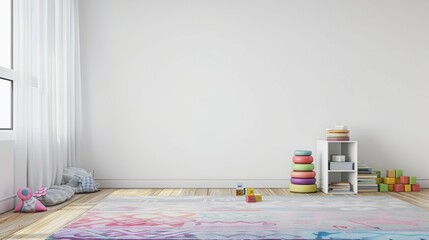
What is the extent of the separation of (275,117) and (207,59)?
1.06 meters

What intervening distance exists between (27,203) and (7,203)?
192 millimetres

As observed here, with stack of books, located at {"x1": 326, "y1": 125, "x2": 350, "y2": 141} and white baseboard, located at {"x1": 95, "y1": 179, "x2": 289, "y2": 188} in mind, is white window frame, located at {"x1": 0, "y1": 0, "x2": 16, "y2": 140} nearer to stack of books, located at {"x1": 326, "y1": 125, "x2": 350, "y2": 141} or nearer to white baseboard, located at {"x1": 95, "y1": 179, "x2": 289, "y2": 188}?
white baseboard, located at {"x1": 95, "y1": 179, "x2": 289, "y2": 188}

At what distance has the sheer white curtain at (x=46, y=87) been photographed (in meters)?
4.07

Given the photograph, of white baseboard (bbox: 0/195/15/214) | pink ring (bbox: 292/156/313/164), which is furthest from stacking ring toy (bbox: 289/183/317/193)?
white baseboard (bbox: 0/195/15/214)

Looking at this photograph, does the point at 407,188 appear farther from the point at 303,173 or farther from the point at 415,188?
the point at 303,173

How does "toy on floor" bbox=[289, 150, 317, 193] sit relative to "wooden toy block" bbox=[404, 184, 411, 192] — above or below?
above

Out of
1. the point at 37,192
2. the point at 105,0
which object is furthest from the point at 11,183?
the point at 105,0

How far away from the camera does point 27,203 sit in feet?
A: 12.6

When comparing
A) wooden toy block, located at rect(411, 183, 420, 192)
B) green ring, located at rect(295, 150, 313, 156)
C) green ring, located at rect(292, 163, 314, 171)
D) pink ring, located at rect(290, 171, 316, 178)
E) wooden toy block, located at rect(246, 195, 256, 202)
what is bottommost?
wooden toy block, located at rect(411, 183, 420, 192)

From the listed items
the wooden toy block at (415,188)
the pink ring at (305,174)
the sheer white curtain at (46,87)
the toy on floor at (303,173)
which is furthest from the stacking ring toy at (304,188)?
the sheer white curtain at (46,87)

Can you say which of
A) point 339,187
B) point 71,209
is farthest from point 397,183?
point 71,209

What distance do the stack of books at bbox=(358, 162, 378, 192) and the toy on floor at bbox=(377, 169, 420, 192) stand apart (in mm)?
95

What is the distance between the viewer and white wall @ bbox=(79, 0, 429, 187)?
550cm

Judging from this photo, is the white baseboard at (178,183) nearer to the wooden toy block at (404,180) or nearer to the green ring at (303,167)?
the green ring at (303,167)
